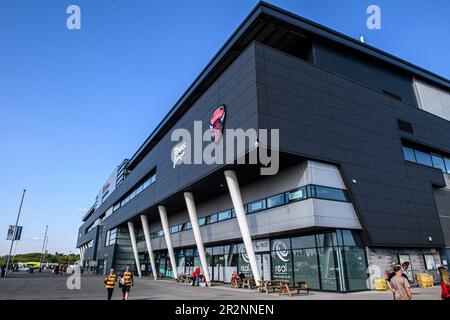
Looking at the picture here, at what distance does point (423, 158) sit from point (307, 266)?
19.2 meters

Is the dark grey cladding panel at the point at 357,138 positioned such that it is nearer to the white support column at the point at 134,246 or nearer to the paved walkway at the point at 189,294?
the paved walkway at the point at 189,294

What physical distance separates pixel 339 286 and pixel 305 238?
3.88 m

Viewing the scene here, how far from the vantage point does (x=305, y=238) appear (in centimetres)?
2164

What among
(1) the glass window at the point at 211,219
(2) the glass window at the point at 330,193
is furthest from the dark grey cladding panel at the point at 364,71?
(1) the glass window at the point at 211,219

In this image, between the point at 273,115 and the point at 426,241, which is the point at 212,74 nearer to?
the point at 273,115

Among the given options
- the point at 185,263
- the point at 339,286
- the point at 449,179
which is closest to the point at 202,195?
the point at 185,263

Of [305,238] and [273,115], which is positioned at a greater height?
[273,115]

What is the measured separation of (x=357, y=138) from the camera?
24609mm

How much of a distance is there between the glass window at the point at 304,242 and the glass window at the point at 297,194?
9.76 ft

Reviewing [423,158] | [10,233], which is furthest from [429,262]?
[10,233]

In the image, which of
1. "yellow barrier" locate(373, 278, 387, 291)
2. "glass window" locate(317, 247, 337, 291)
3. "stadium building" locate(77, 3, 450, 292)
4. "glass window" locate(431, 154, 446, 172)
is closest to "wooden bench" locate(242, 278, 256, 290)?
"stadium building" locate(77, 3, 450, 292)

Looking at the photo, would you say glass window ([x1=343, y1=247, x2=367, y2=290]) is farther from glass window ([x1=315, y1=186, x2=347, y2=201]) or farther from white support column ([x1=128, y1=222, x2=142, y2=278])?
white support column ([x1=128, y1=222, x2=142, y2=278])

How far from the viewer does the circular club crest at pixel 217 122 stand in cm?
2439

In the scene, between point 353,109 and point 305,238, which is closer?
point 305,238
